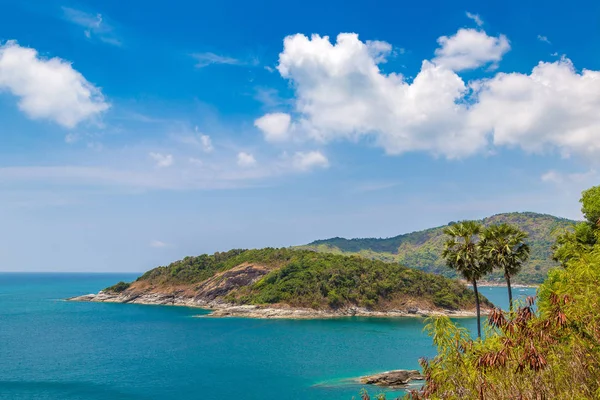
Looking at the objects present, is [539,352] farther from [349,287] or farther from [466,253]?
[349,287]

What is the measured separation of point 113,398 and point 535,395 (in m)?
57.1

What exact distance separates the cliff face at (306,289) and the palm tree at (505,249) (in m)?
106

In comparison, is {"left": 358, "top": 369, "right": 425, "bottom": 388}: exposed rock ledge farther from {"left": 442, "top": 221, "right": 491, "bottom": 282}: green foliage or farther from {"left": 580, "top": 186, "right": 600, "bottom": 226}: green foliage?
{"left": 580, "top": 186, "right": 600, "bottom": 226}: green foliage

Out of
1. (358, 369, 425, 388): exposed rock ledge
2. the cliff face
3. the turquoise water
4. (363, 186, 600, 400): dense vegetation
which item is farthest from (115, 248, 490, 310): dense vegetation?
(363, 186, 600, 400): dense vegetation

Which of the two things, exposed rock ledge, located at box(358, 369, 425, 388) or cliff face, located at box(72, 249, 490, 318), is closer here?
exposed rock ledge, located at box(358, 369, 425, 388)

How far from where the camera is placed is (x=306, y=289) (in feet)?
505

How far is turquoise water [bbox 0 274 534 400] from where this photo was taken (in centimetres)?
5981

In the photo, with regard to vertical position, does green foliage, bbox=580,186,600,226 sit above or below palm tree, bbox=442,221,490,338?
above

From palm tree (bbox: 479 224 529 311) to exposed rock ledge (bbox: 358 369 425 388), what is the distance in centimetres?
2373

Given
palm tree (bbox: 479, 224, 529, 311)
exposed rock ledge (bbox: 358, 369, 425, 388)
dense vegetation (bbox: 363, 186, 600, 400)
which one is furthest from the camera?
exposed rock ledge (bbox: 358, 369, 425, 388)

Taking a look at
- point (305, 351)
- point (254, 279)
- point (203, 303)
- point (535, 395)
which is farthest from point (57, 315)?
point (535, 395)

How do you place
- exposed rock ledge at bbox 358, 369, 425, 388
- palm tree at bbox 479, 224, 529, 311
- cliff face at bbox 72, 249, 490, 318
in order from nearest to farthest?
palm tree at bbox 479, 224, 529, 311, exposed rock ledge at bbox 358, 369, 425, 388, cliff face at bbox 72, 249, 490, 318

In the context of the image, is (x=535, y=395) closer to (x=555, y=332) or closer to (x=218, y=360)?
(x=555, y=332)

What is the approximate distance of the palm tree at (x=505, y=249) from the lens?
1658 inches
